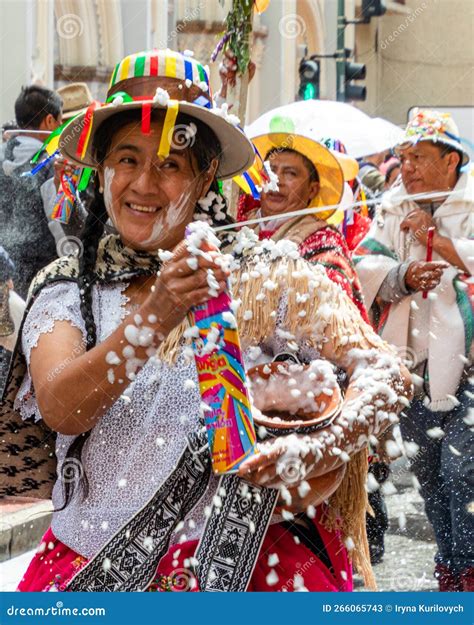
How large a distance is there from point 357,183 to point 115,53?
10.6m

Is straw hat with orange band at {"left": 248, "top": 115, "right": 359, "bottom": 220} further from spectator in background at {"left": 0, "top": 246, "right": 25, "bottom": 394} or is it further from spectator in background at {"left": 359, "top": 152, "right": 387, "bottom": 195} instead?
spectator in background at {"left": 359, "top": 152, "right": 387, "bottom": 195}

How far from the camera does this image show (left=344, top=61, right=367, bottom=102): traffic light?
15.4 metres

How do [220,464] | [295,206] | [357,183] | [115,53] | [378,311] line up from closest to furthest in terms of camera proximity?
[220,464]
[295,206]
[378,311]
[357,183]
[115,53]

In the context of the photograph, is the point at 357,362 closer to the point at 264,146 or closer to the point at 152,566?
the point at 152,566

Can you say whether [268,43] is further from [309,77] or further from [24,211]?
[24,211]

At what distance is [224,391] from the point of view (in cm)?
250

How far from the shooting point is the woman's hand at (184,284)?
7.91 ft

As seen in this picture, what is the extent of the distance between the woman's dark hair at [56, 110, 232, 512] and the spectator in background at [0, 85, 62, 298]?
337 cm

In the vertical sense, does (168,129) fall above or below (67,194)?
above

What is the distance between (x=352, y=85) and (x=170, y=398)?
42.9 ft

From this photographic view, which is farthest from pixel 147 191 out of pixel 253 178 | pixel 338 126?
pixel 338 126

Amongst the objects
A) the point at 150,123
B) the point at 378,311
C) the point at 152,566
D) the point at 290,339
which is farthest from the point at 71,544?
the point at 378,311

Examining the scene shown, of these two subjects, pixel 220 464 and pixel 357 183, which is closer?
pixel 220 464

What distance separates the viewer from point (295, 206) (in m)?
5.16
